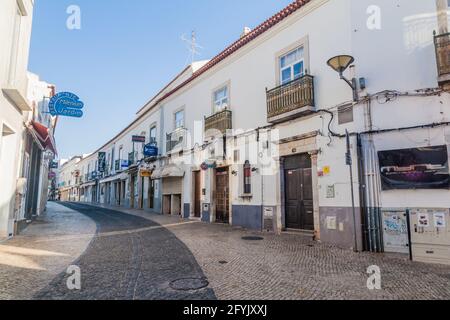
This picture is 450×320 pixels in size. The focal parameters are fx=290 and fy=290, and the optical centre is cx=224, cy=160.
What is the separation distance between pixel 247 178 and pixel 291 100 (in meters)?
3.81

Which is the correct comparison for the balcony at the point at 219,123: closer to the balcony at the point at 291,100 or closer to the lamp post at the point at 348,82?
the balcony at the point at 291,100

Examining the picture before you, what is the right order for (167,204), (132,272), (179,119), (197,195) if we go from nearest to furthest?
(132,272), (197,195), (179,119), (167,204)

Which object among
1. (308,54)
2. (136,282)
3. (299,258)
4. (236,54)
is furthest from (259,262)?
(236,54)

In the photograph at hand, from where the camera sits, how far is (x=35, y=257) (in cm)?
627

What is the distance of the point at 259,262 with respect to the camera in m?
6.11

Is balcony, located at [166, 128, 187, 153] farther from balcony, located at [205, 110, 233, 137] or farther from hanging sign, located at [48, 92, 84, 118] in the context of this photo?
hanging sign, located at [48, 92, 84, 118]

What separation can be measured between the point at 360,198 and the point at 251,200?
4.54 meters

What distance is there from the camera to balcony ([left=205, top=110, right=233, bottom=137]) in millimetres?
12625

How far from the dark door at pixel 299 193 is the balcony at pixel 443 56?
4.07 m

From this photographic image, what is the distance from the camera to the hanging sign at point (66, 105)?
9875 millimetres

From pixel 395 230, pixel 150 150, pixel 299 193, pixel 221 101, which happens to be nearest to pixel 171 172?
pixel 150 150

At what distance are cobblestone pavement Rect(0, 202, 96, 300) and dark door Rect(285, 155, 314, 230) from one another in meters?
6.37

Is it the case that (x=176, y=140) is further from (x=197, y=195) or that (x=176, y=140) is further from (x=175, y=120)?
(x=197, y=195)
